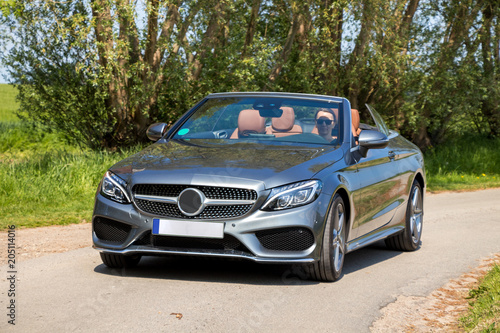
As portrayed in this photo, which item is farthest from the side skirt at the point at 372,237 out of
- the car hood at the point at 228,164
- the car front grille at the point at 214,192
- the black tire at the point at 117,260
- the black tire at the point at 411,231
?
the black tire at the point at 117,260

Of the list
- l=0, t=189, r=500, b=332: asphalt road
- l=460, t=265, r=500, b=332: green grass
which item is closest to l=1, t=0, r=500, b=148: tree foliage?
l=0, t=189, r=500, b=332: asphalt road

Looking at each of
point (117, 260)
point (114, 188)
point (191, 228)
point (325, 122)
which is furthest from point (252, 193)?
point (325, 122)

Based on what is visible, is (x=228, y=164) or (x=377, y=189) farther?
(x=377, y=189)

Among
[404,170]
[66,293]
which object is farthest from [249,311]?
[404,170]

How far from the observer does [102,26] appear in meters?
13.3

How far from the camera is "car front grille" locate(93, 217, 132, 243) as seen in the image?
609 cm

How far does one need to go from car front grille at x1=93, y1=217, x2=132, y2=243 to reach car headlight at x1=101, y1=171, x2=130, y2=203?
7.2 inches

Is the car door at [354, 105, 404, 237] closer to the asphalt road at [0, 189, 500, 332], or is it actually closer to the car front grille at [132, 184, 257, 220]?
the asphalt road at [0, 189, 500, 332]

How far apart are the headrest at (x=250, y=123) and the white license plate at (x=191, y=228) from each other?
5.38ft

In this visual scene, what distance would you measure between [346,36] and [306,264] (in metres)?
11.9

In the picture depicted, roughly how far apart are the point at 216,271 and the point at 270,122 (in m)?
1.52

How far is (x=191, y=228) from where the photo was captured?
5.81m

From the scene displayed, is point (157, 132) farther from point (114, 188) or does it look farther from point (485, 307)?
point (485, 307)

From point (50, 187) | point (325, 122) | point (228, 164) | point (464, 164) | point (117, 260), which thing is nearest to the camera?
point (228, 164)
